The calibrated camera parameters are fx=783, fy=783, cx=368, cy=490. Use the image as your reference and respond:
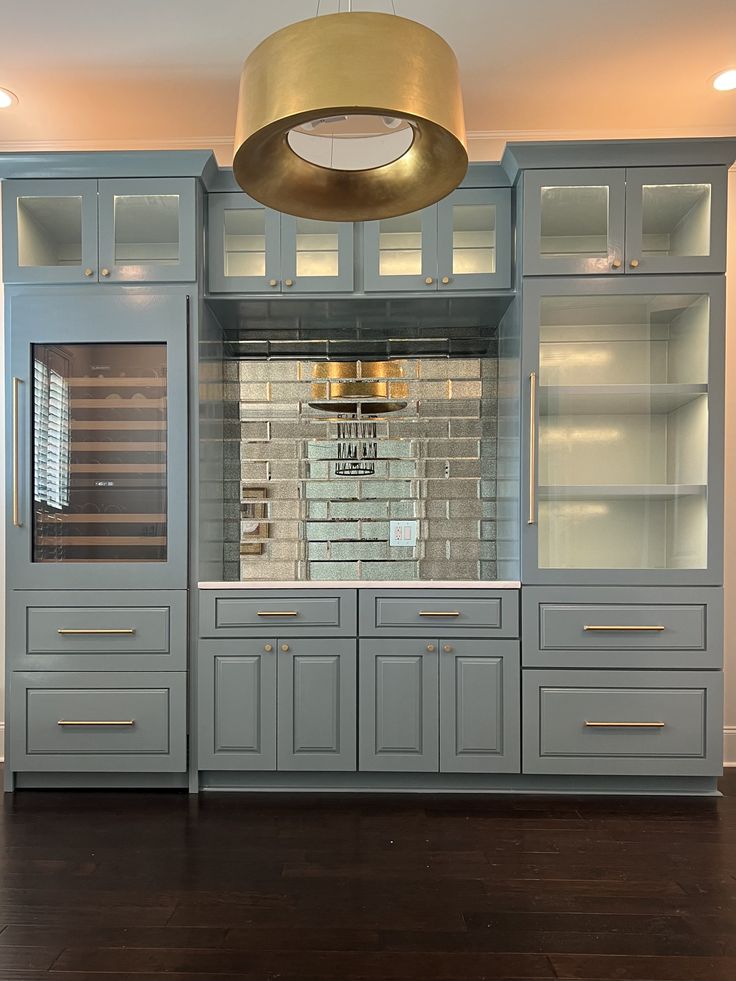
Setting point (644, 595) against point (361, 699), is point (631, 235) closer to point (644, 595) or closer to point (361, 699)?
point (644, 595)

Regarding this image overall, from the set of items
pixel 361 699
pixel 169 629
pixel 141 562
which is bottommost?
pixel 361 699

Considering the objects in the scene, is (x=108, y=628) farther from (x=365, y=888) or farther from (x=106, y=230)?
(x=106, y=230)

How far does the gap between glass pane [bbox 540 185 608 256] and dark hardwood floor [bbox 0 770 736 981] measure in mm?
2230

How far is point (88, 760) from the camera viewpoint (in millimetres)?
3193

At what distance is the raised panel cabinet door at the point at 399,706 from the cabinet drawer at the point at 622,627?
0.42 metres

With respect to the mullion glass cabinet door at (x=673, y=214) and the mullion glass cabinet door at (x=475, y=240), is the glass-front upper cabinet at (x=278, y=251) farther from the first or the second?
the mullion glass cabinet door at (x=673, y=214)

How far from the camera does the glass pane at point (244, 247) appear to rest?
336 cm

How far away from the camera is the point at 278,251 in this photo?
10.9ft

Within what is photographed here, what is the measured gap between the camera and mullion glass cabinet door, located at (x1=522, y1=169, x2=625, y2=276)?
3191 mm

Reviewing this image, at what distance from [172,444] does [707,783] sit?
→ 2588 mm

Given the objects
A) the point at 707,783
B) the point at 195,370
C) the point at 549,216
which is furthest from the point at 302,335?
the point at 707,783

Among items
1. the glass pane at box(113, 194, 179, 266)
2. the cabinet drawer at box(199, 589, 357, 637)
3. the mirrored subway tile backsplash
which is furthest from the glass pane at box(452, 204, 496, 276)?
the cabinet drawer at box(199, 589, 357, 637)

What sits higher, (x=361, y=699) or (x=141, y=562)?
(x=141, y=562)

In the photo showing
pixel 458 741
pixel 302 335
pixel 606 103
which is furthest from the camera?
pixel 302 335
